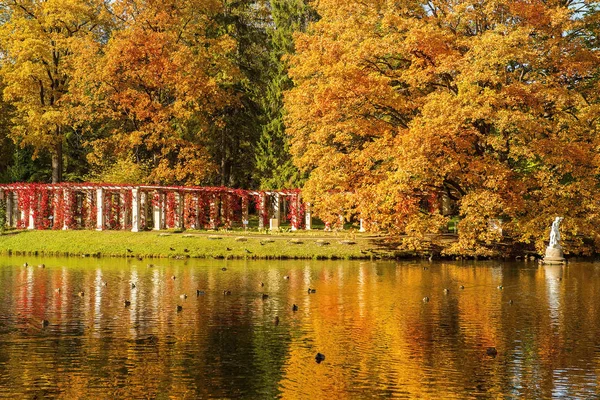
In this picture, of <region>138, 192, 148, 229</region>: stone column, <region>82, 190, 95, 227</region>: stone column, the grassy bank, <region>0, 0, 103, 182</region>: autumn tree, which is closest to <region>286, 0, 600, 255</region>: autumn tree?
the grassy bank

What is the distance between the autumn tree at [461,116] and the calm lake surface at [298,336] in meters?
8.92

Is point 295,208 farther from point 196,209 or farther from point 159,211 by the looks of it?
point 159,211

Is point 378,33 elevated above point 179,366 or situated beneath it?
elevated above

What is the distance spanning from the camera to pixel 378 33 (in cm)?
4938

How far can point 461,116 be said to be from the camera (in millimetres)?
43812

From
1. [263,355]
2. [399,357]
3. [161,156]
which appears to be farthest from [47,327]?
[161,156]

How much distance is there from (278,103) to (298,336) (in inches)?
1894

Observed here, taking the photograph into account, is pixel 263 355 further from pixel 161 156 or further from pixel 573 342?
pixel 161 156

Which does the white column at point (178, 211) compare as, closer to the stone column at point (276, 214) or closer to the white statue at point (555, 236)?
the stone column at point (276, 214)

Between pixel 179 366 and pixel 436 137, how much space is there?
92.1 feet

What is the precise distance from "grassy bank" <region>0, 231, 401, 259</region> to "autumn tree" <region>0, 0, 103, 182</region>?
32.1 feet

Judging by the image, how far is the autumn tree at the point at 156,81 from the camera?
60656 mm

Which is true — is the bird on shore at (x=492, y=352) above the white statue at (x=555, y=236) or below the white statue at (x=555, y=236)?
below

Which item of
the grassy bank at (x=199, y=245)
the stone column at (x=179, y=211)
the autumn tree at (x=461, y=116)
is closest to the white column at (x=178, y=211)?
Answer: the stone column at (x=179, y=211)
